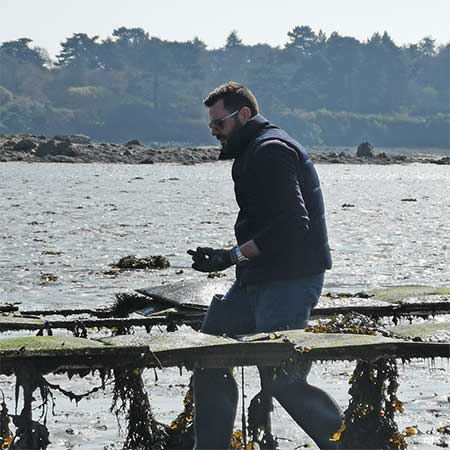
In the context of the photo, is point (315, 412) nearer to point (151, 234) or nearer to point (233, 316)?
point (233, 316)

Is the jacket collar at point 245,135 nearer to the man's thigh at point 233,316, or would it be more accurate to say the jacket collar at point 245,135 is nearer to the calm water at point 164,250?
the man's thigh at point 233,316

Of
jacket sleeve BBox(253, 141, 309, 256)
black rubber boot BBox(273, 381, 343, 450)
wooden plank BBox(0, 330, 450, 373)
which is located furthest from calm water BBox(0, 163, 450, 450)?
jacket sleeve BBox(253, 141, 309, 256)

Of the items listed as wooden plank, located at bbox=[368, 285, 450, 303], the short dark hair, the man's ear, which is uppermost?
the short dark hair

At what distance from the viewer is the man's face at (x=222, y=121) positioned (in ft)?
24.0

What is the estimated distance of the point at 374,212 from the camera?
45.0m

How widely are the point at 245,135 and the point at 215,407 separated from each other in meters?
1.78

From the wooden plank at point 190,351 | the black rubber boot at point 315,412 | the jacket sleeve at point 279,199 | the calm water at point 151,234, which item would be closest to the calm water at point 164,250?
the calm water at point 151,234

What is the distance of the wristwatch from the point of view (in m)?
7.22

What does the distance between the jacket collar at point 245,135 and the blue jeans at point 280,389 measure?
3.00 feet

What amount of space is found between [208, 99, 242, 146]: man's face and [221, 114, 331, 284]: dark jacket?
0.05 metres

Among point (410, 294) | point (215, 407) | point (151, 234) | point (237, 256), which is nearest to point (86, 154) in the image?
point (151, 234)

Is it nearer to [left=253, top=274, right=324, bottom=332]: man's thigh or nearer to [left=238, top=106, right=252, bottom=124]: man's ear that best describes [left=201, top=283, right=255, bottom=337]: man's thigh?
[left=253, top=274, right=324, bottom=332]: man's thigh

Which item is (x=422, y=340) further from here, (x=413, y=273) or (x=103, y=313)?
(x=413, y=273)

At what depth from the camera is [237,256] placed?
7242 millimetres
